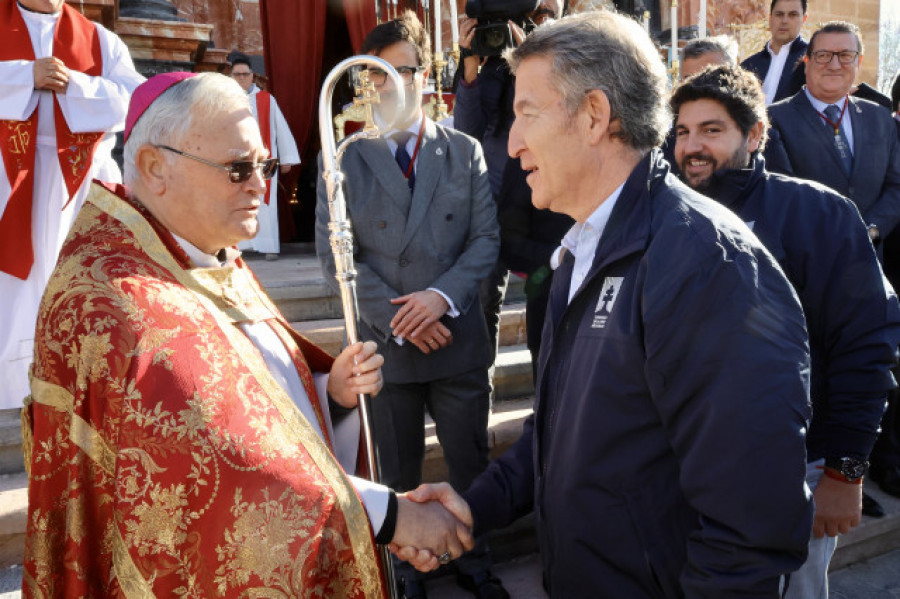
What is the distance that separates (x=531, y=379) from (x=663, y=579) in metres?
3.29

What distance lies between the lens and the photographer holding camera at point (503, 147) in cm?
354

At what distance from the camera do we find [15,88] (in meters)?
4.04

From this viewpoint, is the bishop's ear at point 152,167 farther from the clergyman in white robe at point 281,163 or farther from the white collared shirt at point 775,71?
the clergyman in white robe at point 281,163

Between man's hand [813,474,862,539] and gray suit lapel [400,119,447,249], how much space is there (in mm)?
1738

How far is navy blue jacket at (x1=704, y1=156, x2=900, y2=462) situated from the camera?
2211mm

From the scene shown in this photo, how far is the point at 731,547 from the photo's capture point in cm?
140

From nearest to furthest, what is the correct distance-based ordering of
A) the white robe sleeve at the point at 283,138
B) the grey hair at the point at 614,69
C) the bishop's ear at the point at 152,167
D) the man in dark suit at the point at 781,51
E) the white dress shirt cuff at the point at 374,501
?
1. the grey hair at the point at 614,69
2. the white dress shirt cuff at the point at 374,501
3. the bishop's ear at the point at 152,167
4. the man in dark suit at the point at 781,51
5. the white robe sleeve at the point at 283,138

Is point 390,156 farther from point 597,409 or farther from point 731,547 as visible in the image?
point 731,547

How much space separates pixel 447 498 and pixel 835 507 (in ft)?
3.61

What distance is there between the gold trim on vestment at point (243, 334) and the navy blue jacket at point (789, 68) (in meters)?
4.21

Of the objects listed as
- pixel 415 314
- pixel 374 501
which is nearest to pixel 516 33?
pixel 415 314

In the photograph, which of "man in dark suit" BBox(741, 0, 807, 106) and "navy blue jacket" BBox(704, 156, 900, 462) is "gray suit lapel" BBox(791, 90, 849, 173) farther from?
"navy blue jacket" BBox(704, 156, 900, 462)

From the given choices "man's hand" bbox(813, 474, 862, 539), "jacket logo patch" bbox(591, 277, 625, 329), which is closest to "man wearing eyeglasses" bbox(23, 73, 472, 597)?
"jacket logo patch" bbox(591, 277, 625, 329)

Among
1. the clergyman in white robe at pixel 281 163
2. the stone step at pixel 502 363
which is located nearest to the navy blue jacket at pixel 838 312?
the stone step at pixel 502 363
